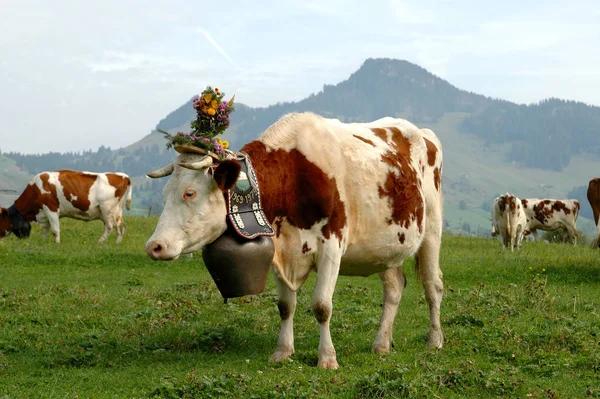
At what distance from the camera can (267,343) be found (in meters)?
10.3

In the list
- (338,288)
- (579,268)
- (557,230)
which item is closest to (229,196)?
(338,288)

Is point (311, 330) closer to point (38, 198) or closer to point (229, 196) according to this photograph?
point (229, 196)

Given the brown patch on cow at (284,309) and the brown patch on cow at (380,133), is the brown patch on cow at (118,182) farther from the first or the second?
the brown patch on cow at (284,309)

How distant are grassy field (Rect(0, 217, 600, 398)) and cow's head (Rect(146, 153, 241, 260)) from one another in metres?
1.43

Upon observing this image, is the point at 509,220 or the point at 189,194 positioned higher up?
the point at 189,194

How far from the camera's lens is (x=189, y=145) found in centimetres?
844

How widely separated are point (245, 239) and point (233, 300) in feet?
14.5

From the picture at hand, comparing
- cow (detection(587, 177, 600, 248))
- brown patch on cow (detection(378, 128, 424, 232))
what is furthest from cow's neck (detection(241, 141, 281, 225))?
cow (detection(587, 177, 600, 248))

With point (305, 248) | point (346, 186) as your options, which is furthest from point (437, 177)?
point (305, 248)

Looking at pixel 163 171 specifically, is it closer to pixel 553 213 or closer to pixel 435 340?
pixel 435 340

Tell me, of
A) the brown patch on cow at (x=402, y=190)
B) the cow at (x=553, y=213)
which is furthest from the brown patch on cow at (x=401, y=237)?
the cow at (x=553, y=213)

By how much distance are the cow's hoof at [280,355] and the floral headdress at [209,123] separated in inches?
96.5

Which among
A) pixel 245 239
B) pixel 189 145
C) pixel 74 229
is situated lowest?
pixel 74 229

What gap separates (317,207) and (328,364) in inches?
69.5
